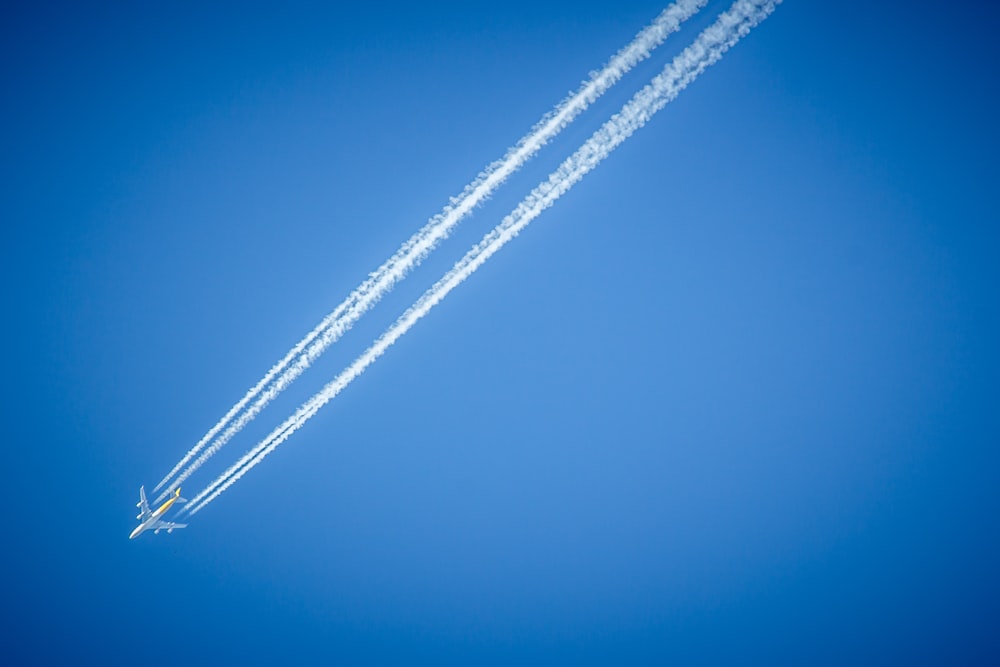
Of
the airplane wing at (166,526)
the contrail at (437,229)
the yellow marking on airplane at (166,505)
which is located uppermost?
the airplane wing at (166,526)

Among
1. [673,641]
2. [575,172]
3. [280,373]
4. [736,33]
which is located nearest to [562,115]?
[575,172]

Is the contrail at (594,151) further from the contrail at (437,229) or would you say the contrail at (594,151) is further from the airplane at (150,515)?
the airplane at (150,515)

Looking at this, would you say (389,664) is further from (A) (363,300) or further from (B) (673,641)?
(A) (363,300)

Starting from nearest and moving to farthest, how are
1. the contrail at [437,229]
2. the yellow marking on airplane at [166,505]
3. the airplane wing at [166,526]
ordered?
the contrail at [437,229]
the yellow marking on airplane at [166,505]
the airplane wing at [166,526]

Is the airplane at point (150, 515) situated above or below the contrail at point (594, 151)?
above

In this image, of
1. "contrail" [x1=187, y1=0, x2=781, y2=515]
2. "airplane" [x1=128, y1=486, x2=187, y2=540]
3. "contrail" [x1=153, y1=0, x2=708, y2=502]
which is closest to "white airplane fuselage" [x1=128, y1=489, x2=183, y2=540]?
"airplane" [x1=128, y1=486, x2=187, y2=540]

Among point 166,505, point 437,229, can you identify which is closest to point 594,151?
point 437,229

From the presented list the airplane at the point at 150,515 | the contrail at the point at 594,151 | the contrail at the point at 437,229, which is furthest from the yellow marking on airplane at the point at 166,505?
the contrail at the point at 594,151

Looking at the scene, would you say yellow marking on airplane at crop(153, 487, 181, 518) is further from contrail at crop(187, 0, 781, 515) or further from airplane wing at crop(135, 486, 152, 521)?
contrail at crop(187, 0, 781, 515)
